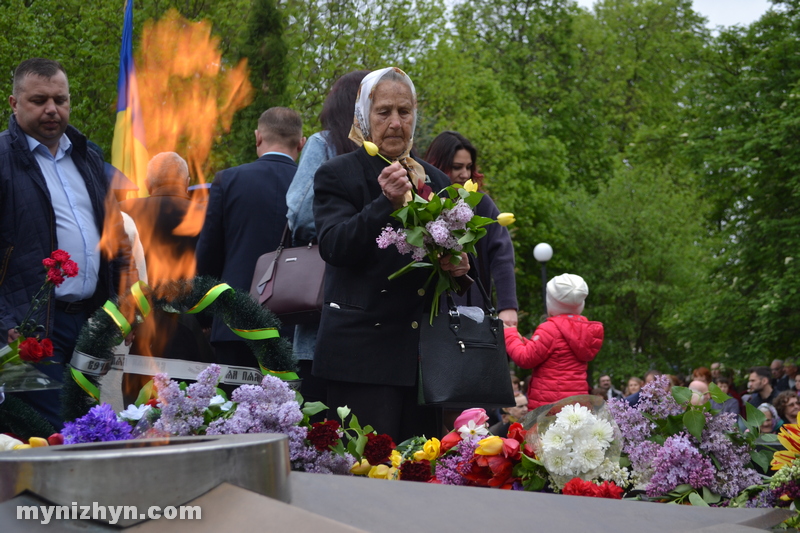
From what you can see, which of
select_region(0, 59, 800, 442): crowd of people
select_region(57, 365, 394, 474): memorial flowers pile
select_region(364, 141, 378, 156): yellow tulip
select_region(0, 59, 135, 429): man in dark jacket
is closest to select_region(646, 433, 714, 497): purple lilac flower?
select_region(0, 59, 800, 442): crowd of people

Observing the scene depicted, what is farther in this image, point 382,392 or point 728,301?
point 728,301

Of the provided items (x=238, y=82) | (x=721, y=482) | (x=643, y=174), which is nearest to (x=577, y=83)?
(x=643, y=174)

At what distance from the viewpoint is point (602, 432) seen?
346cm

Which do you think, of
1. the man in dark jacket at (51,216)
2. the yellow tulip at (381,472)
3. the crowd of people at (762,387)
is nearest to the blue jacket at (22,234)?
the man in dark jacket at (51,216)

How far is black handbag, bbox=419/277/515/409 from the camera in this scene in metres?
3.82

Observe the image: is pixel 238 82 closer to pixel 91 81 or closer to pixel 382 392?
pixel 382 392

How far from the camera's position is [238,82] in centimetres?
598

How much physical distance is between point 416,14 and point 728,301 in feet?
33.7

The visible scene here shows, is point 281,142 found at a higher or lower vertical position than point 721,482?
higher

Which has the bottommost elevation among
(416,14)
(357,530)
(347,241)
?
(357,530)

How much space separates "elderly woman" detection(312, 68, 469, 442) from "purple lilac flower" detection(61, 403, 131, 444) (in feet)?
4.04

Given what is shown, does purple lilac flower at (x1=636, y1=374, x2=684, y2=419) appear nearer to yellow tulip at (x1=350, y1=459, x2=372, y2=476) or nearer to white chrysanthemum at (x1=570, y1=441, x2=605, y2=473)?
white chrysanthemum at (x1=570, y1=441, x2=605, y2=473)

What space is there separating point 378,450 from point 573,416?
2.21 ft

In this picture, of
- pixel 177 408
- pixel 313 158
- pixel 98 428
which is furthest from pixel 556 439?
pixel 313 158
